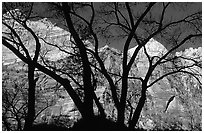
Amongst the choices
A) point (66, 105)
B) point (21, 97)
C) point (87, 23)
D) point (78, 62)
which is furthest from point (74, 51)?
point (66, 105)

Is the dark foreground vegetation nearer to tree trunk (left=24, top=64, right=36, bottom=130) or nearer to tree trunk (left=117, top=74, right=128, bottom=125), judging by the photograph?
tree trunk (left=24, top=64, right=36, bottom=130)

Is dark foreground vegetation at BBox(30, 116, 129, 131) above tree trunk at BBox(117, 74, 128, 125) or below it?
below

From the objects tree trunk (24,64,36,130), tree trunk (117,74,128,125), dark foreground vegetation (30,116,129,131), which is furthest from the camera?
tree trunk (117,74,128,125)

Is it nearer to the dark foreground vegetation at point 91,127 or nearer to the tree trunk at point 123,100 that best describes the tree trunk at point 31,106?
the dark foreground vegetation at point 91,127

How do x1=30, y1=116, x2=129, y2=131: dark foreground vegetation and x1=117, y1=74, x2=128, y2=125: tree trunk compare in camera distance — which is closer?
x1=30, y1=116, x2=129, y2=131: dark foreground vegetation

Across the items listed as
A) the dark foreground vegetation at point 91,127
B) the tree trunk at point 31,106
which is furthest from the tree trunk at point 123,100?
the tree trunk at point 31,106

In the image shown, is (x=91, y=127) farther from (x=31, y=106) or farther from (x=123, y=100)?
(x=31, y=106)

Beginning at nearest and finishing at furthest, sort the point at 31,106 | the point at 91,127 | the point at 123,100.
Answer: the point at 91,127 < the point at 31,106 < the point at 123,100

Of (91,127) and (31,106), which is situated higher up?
(31,106)

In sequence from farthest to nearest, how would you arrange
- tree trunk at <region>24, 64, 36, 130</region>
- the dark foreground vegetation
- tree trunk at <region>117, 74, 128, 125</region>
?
1. tree trunk at <region>117, 74, 128, 125</region>
2. tree trunk at <region>24, 64, 36, 130</region>
3. the dark foreground vegetation


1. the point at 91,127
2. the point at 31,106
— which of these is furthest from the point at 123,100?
the point at 31,106

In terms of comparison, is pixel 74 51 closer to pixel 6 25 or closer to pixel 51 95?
pixel 6 25

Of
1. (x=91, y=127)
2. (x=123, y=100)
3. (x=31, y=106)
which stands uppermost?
(x=123, y=100)

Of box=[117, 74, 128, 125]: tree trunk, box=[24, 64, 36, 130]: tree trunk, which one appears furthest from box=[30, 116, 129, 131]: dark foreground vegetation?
box=[117, 74, 128, 125]: tree trunk
